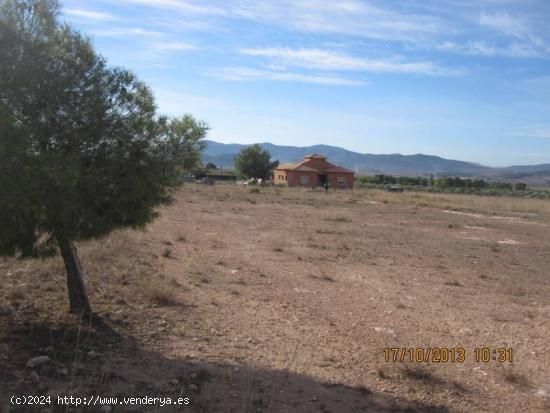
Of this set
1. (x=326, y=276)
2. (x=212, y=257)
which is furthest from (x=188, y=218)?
(x=326, y=276)

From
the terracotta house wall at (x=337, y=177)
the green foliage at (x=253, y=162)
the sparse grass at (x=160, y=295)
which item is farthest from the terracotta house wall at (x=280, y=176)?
the sparse grass at (x=160, y=295)

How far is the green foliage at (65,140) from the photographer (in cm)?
496

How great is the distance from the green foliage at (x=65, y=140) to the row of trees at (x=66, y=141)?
0.01 metres

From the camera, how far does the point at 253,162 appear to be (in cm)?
8125

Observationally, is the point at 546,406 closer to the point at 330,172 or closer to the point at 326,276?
the point at 326,276

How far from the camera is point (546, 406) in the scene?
486cm

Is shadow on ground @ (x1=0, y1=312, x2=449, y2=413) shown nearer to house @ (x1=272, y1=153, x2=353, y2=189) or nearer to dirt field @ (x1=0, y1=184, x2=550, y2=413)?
dirt field @ (x1=0, y1=184, x2=550, y2=413)

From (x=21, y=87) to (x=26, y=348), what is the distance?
2.64 metres

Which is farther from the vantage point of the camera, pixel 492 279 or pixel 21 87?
pixel 492 279

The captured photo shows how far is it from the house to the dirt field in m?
→ 60.7

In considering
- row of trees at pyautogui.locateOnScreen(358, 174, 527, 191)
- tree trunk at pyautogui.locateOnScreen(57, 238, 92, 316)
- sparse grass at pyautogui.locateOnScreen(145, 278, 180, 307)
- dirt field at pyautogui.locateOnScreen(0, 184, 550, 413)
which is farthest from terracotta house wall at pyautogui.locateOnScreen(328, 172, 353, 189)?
tree trunk at pyautogui.locateOnScreen(57, 238, 92, 316)

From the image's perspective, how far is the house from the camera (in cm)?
7394

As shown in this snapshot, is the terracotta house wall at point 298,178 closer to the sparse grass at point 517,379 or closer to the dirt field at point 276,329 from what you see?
the dirt field at point 276,329

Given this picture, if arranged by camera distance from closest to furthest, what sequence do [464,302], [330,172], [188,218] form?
[464,302]
[188,218]
[330,172]
